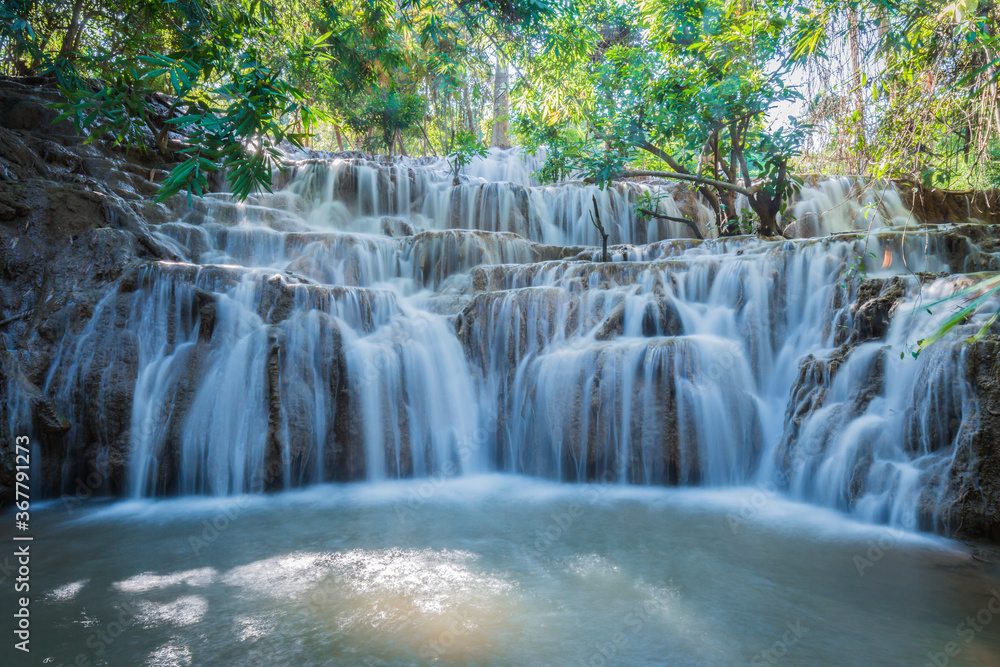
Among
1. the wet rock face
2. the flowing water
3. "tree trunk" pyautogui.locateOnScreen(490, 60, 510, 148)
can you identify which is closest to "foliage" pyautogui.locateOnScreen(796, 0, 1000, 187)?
the flowing water

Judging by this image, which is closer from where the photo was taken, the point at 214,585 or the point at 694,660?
the point at 694,660

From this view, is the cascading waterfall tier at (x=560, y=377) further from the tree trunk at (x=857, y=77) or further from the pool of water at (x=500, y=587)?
the tree trunk at (x=857, y=77)

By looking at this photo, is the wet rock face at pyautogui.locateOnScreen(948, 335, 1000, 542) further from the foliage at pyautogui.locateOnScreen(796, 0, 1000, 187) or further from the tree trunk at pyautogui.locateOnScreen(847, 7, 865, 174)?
the tree trunk at pyautogui.locateOnScreen(847, 7, 865, 174)

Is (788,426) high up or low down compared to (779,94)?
down

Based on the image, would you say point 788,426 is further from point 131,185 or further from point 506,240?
point 131,185

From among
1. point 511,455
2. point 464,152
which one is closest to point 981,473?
point 511,455

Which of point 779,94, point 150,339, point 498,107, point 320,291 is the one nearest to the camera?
point 150,339

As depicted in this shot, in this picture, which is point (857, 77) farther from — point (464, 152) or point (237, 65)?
point (464, 152)

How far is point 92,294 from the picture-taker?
5.91m

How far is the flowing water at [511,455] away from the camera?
2916mm

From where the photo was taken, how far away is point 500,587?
131 inches

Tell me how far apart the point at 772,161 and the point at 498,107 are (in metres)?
13.0

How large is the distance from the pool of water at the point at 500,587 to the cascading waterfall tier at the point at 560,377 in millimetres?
629

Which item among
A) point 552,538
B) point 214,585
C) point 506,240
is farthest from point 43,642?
point 506,240
